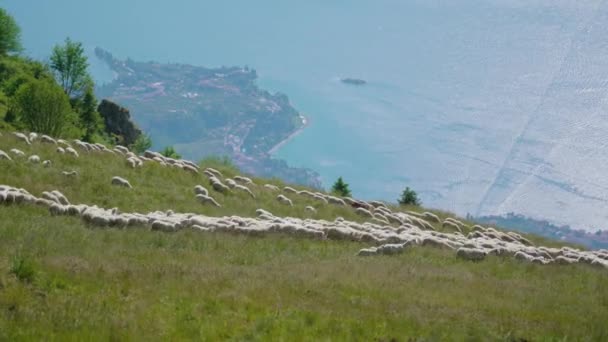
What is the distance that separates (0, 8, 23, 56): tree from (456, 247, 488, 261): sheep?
8105 centimetres

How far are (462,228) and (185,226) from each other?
50.3 feet

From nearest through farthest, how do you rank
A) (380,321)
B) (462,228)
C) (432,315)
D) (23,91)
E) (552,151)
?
(380,321) < (432,315) < (462,228) < (23,91) < (552,151)

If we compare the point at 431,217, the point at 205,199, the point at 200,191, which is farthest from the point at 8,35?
the point at 431,217

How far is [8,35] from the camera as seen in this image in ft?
295

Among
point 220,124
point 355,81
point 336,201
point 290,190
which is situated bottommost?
point 336,201

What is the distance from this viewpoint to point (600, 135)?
9750 centimetres

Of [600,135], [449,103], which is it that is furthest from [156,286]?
[449,103]

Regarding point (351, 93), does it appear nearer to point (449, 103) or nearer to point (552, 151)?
point (449, 103)

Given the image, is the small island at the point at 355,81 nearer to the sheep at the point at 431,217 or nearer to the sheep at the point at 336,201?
the sheep at the point at 431,217

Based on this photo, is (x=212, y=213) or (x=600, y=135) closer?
(x=212, y=213)

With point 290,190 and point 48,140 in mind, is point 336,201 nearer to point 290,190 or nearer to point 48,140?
point 290,190

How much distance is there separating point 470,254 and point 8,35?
276 feet

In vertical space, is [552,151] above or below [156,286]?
above

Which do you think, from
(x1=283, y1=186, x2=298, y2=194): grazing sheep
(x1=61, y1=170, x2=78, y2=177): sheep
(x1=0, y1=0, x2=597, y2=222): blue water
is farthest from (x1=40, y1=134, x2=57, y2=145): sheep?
(x1=0, y1=0, x2=597, y2=222): blue water
